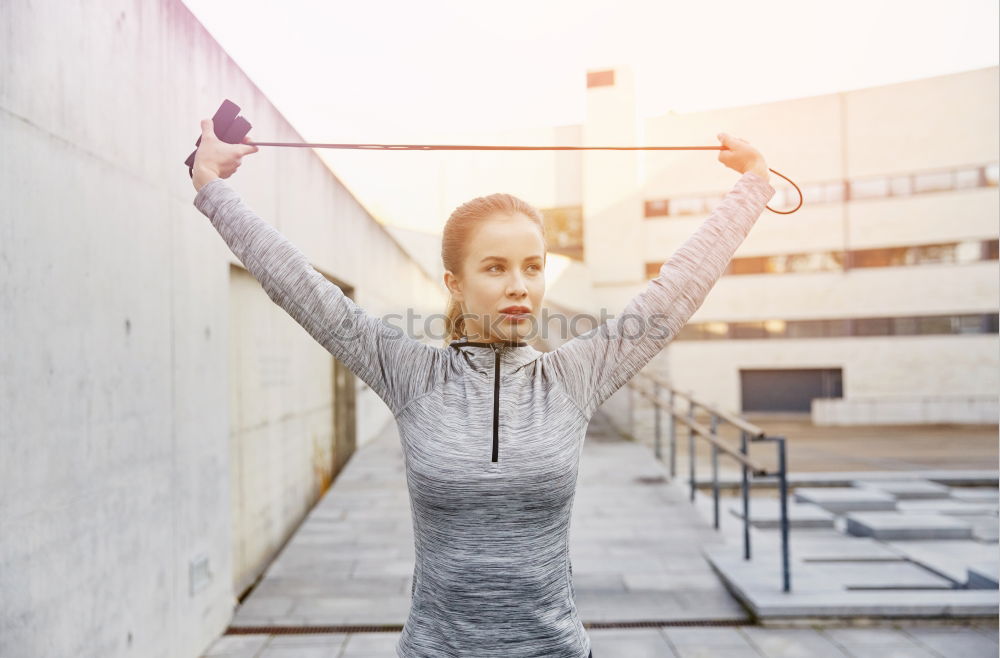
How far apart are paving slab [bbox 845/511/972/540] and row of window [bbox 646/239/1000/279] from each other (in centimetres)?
1316

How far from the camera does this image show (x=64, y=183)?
2139 millimetres

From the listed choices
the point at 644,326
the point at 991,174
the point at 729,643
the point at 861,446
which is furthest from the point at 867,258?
the point at 644,326

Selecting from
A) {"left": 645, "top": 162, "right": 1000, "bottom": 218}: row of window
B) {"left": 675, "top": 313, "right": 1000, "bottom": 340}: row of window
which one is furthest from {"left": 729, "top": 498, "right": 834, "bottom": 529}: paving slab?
{"left": 675, "top": 313, "right": 1000, "bottom": 340}: row of window

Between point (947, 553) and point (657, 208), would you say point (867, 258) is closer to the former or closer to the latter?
point (657, 208)

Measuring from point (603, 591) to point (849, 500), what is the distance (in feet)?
12.9

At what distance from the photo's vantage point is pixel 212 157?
1.38 m

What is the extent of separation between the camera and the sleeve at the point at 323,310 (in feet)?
4.11

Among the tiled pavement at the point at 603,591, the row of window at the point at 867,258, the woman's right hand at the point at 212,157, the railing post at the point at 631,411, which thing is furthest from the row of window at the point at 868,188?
the woman's right hand at the point at 212,157

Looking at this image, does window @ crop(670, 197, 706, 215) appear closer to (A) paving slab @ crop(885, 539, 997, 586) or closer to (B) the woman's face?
(A) paving slab @ crop(885, 539, 997, 586)

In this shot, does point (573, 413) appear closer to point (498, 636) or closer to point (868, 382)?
point (498, 636)

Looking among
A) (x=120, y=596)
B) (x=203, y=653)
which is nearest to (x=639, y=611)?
(x=203, y=653)

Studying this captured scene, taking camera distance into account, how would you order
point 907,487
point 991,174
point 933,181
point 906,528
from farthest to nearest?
point 933,181, point 991,174, point 907,487, point 906,528

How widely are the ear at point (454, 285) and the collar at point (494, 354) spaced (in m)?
0.12

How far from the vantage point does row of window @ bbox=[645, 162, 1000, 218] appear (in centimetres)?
1700
